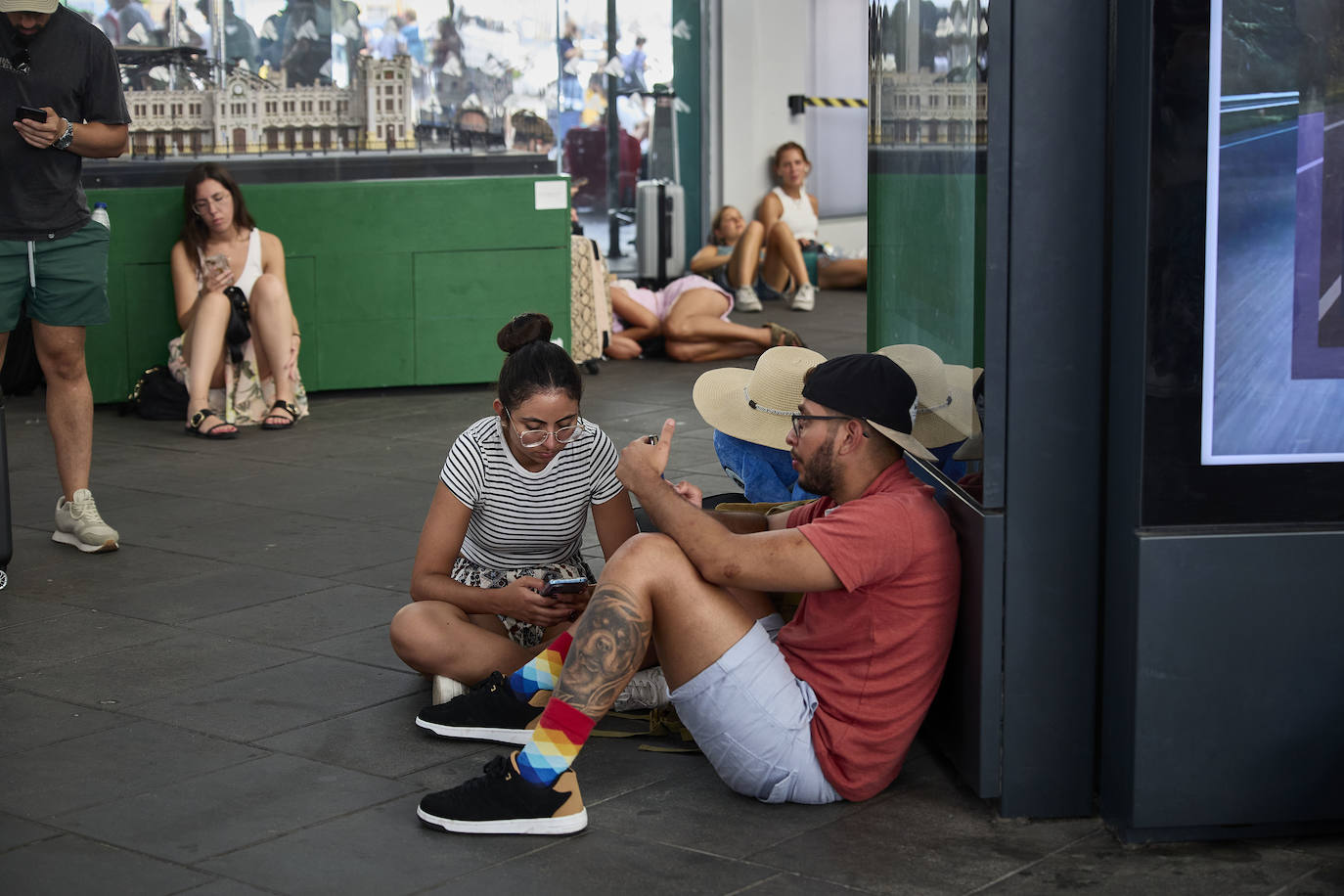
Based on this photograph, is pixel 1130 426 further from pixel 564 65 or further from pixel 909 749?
pixel 564 65

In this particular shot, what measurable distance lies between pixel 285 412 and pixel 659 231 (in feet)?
18.2

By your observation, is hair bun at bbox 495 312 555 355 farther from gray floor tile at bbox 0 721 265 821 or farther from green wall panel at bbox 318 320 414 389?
green wall panel at bbox 318 320 414 389

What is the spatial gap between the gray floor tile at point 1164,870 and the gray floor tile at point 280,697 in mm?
1777

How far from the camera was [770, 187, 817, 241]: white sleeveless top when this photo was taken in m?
13.6

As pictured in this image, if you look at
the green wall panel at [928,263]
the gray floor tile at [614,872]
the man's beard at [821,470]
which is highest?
the green wall panel at [928,263]

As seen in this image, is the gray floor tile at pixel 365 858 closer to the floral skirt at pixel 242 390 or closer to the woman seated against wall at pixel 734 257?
the floral skirt at pixel 242 390

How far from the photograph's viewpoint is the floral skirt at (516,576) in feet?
13.6

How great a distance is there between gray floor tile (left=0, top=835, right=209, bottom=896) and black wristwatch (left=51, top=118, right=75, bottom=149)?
2.99 meters

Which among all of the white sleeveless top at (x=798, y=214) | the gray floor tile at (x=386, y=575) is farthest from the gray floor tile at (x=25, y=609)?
the white sleeveless top at (x=798, y=214)

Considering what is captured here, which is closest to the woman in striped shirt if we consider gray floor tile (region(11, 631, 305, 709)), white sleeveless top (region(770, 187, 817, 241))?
gray floor tile (region(11, 631, 305, 709))

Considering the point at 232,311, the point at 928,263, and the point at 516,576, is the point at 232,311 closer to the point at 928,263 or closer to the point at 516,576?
the point at 516,576

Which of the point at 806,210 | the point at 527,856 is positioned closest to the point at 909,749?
the point at 527,856

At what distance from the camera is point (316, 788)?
3.52m

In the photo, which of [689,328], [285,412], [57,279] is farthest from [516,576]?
[689,328]
